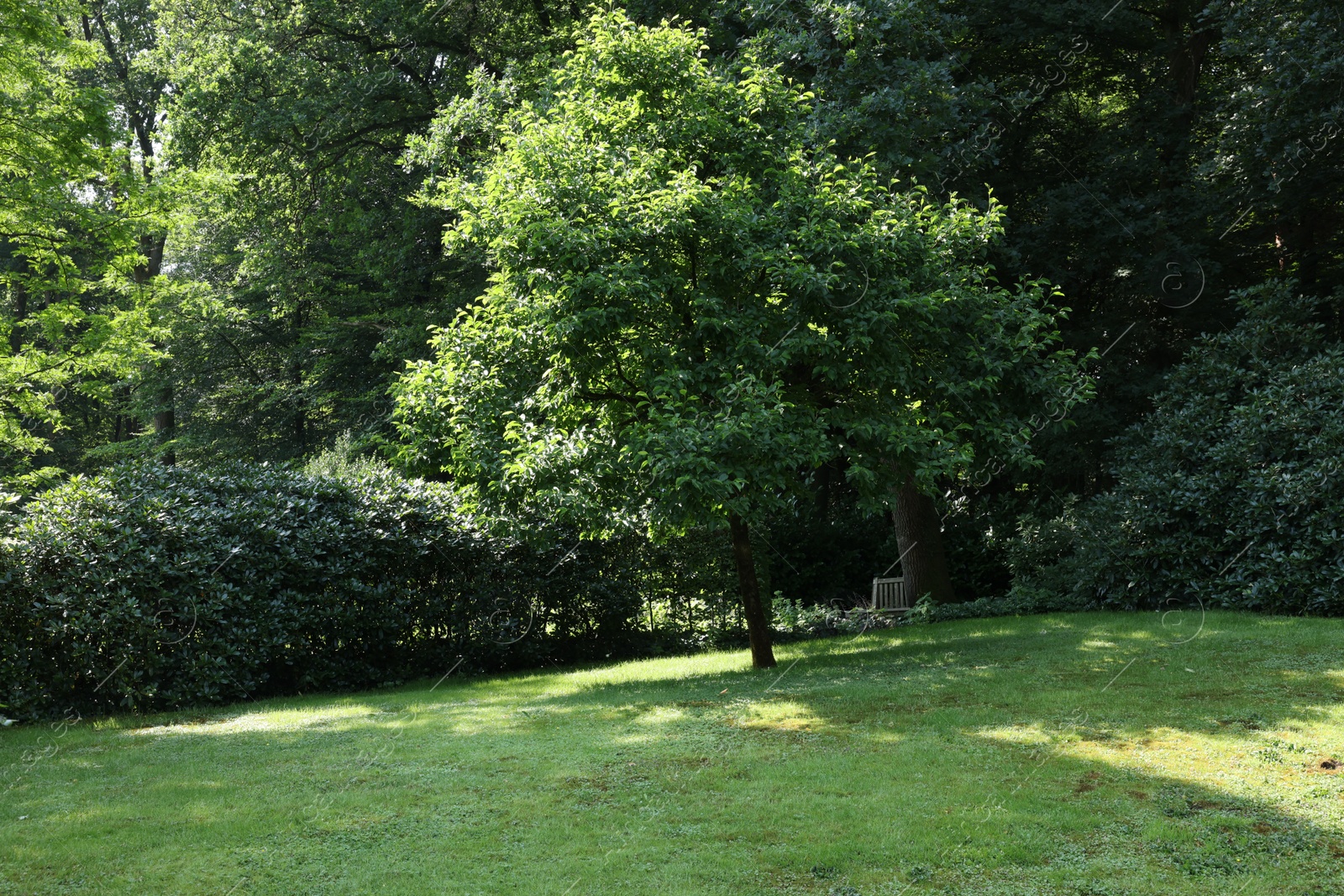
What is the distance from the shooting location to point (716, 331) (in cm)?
1062

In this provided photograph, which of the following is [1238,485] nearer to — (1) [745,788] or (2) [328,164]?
(1) [745,788]

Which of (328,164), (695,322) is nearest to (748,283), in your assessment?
(695,322)

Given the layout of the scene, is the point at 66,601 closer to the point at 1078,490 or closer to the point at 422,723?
the point at 422,723

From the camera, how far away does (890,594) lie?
59.2 ft

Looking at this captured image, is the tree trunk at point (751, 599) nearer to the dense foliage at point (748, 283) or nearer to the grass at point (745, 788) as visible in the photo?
the grass at point (745, 788)

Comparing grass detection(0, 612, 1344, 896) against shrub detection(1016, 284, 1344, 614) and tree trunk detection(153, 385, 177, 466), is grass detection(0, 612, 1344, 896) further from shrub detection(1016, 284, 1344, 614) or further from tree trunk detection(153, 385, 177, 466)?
tree trunk detection(153, 385, 177, 466)

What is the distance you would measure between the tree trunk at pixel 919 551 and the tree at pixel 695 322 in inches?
247

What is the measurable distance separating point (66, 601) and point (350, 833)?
20.8 feet

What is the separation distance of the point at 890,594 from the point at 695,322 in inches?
351

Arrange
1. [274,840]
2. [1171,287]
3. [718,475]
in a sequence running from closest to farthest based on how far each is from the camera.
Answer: [274,840], [718,475], [1171,287]

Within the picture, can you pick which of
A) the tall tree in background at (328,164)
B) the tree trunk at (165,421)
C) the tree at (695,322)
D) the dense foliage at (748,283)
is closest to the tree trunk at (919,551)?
the dense foliage at (748,283)

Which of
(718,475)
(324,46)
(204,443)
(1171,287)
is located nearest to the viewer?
(718,475)

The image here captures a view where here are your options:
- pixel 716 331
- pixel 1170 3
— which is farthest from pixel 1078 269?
pixel 716 331

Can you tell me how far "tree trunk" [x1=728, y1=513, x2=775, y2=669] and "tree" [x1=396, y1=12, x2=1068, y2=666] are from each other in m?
0.02
